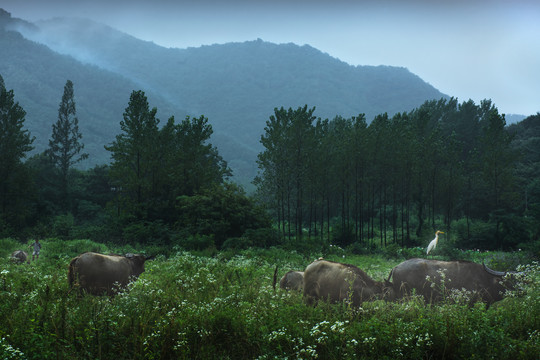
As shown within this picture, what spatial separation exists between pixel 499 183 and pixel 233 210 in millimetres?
30741

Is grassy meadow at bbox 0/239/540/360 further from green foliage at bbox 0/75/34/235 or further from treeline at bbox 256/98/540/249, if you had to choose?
green foliage at bbox 0/75/34/235

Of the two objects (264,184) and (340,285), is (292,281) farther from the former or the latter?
(264,184)

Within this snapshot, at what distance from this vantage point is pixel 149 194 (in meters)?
Result: 39.1

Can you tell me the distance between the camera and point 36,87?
181 meters

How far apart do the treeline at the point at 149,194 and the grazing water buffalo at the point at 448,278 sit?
1960cm

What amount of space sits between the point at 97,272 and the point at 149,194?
94.2 feet

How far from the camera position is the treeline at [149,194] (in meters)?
33.0

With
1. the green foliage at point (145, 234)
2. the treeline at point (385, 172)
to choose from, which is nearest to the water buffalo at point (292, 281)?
the green foliage at point (145, 234)

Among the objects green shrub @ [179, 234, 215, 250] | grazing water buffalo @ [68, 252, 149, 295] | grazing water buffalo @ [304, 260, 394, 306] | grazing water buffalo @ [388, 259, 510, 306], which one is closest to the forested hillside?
green shrub @ [179, 234, 215, 250]

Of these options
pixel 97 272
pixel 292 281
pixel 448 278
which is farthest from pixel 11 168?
pixel 448 278

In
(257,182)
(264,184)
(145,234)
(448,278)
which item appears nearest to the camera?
(448,278)

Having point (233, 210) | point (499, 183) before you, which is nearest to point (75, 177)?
point (233, 210)

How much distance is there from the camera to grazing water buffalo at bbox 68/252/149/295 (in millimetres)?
11031

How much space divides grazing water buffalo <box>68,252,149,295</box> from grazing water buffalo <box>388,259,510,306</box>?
26.6 feet
